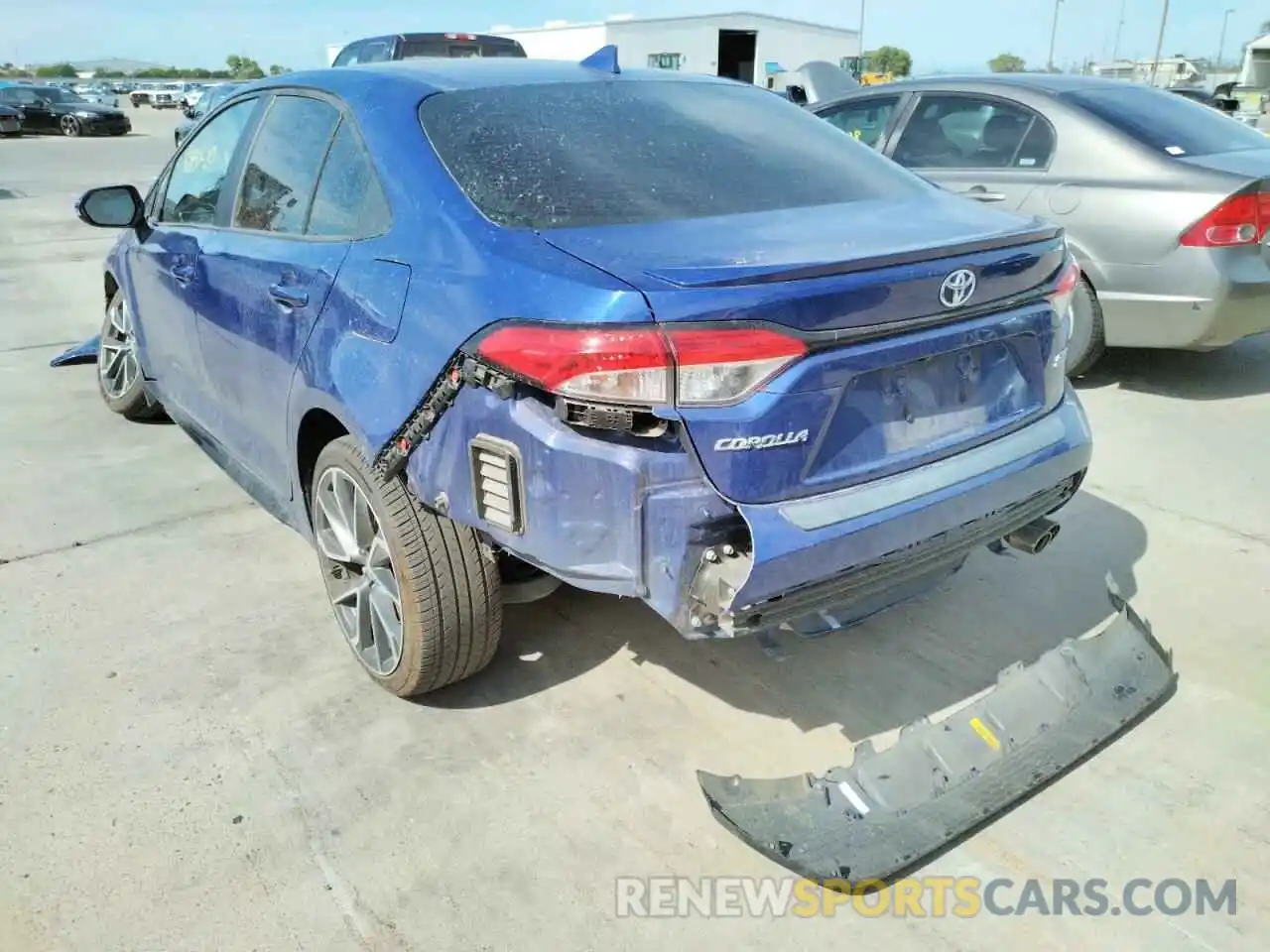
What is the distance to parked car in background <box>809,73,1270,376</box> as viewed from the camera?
16.0ft

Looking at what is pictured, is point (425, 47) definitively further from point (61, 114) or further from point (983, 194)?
point (61, 114)

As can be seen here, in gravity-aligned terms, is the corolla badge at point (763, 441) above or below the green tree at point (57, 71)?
above

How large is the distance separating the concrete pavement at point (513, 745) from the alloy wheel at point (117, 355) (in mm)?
931

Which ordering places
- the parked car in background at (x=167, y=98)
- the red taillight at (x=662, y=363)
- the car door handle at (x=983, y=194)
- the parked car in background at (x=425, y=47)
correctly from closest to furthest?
the red taillight at (x=662, y=363) < the car door handle at (x=983, y=194) < the parked car in background at (x=425, y=47) < the parked car in background at (x=167, y=98)

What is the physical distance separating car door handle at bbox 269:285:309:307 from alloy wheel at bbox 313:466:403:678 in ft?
1.58

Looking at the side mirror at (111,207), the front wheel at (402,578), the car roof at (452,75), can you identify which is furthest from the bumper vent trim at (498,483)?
the side mirror at (111,207)

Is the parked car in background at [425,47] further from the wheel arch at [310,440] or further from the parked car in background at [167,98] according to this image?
the parked car in background at [167,98]

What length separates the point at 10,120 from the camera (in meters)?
29.0

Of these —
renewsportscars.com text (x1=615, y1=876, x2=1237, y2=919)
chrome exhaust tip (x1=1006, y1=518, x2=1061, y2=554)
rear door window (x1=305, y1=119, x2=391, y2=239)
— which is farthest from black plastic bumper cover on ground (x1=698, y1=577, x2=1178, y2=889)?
rear door window (x1=305, y1=119, x2=391, y2=239)

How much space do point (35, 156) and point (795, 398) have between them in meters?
26.1

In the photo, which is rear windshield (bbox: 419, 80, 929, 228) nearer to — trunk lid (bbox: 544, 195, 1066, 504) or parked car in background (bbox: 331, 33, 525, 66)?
trunk lid (bbox: 544, 195, 1066, 504)

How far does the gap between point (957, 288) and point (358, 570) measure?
74.1 inches

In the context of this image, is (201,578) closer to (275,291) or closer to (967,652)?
(275,291)

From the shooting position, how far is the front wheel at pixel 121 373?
192 inches
